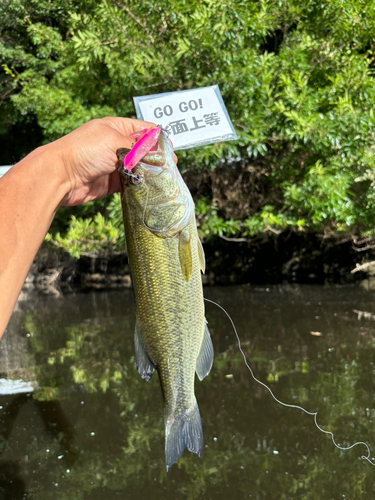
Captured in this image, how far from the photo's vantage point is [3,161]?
45.3ft

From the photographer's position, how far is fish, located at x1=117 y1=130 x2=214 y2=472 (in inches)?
72.0

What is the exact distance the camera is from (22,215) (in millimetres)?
1445

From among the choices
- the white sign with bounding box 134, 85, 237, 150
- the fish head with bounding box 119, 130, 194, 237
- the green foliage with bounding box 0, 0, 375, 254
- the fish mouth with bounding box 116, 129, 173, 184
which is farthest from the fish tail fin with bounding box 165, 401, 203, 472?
the green foliage with bounding box 0, 0, 375, 254

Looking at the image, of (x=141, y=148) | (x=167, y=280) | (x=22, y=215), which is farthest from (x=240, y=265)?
(x=22, y=215)

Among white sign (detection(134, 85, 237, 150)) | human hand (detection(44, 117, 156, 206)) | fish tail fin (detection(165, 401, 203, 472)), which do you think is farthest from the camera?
white sign (detection(134, 85, 237, 150))

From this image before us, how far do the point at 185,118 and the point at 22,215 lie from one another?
1364 millimetres

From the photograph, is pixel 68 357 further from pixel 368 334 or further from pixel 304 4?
pixel 304 4

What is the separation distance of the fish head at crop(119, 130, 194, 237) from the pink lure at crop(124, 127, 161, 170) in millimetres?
27

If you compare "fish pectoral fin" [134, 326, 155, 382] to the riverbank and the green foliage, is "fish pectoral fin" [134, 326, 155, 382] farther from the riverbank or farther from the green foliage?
the riverbank

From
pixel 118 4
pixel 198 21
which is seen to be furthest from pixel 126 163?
pixel 118 4

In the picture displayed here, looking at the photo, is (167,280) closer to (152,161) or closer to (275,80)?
(152,161)

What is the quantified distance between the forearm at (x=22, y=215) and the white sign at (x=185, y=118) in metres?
1.00

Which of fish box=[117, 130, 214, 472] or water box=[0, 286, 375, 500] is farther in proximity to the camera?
water box=[0, 286, 375, 500]

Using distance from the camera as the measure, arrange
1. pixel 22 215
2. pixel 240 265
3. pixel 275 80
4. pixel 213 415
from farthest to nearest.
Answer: pixel 240 265 → pixel 275 80 → pixel 213 415 → pixel 22 215
